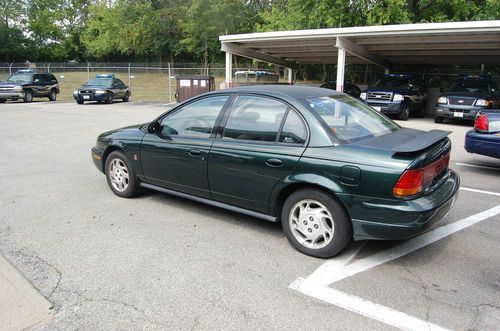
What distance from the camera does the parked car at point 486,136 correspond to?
730cm

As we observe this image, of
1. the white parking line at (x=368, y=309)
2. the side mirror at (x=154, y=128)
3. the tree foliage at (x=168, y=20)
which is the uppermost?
the tree foliage at (x=168, y=20)

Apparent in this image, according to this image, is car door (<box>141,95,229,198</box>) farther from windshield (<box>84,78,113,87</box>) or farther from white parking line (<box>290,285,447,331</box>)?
windshield (<box>84,78,113,87</box>)

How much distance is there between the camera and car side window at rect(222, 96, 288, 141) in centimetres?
438

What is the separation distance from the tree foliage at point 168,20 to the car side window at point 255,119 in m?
21.6

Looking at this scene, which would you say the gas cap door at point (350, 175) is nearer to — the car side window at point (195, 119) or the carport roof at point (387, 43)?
the car side window at point (195, 119)

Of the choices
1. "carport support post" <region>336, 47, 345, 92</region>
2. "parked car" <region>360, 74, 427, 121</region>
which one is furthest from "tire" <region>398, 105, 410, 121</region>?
"carport support post" <region>336, 47, 345, 92</region>

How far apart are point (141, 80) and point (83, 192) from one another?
34.0 meters

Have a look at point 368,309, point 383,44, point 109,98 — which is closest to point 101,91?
point 109,98

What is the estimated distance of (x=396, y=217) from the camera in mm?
3629

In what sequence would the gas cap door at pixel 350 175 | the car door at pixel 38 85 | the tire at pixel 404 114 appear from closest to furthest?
1. the gas cap door at pixel 350 175
2. the tire at pixel 404 114
3. the car door at pixel 38 85

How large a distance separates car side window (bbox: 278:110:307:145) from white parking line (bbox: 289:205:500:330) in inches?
47.3

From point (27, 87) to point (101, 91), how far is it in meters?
4.58

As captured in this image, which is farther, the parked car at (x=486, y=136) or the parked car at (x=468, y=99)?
the parked car at (x=468, y=99)

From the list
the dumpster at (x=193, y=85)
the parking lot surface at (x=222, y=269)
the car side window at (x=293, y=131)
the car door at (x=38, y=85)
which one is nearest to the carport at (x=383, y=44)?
the dumpster at (x=193, y=85)
